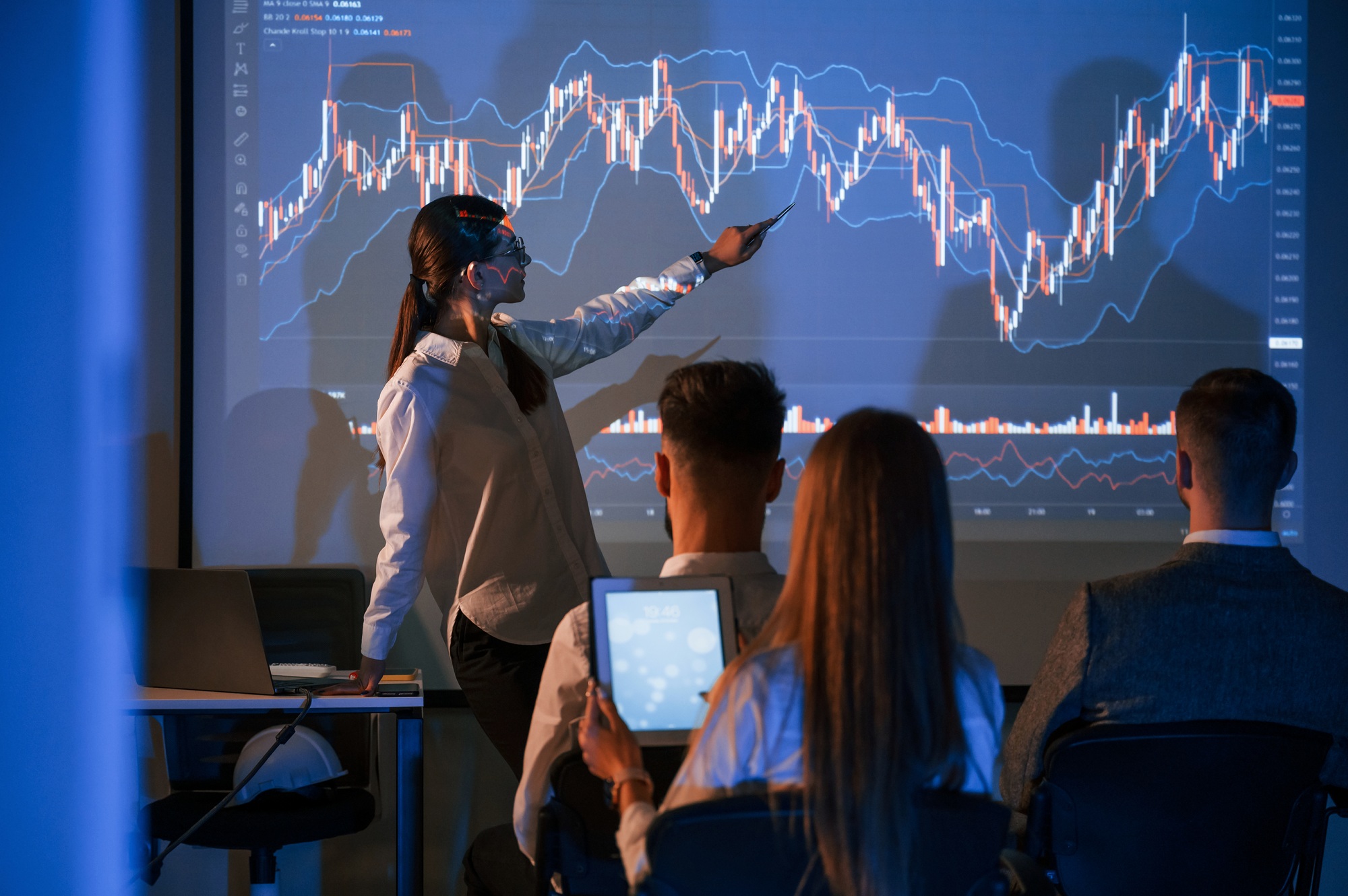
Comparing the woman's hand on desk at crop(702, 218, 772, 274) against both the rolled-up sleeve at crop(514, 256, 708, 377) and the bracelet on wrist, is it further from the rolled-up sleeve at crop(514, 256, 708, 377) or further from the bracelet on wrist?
the bracelet on wrist

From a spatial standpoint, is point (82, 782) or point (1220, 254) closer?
point (82, 782)

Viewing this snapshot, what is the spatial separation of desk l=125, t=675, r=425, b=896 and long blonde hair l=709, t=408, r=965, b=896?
47.5 inches

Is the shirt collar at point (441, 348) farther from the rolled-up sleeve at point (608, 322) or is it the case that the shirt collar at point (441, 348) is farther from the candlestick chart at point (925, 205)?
the candlestick chart at point (925, 205)

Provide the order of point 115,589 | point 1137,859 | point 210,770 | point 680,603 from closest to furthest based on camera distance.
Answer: point 680,603
point 1137,859
point 115,589
point 210,770

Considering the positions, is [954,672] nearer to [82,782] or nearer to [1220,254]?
[82,782]

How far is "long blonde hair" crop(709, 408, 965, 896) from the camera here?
1029 millimetres

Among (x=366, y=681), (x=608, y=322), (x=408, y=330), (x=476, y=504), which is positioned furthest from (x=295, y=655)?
(x=608, y=322)

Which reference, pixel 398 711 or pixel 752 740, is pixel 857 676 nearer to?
pixel 752 740

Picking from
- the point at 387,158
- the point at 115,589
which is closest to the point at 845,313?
the point at 387,158

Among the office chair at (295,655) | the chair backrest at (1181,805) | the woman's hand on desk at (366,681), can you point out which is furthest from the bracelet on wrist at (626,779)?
the office chair at (295,655)

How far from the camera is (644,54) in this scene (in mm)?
2830

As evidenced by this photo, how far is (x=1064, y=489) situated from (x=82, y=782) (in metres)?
2.57

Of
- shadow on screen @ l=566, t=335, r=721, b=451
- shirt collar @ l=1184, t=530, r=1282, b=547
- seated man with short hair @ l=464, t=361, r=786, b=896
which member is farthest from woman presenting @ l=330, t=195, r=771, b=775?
shirt collar @ l=1184, t=530, r=1282, b=547

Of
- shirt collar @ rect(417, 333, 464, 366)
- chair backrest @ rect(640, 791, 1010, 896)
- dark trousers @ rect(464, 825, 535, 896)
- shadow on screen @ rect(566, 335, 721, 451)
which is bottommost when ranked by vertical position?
dark trousers @ rect(464, 825, 535, 896)
